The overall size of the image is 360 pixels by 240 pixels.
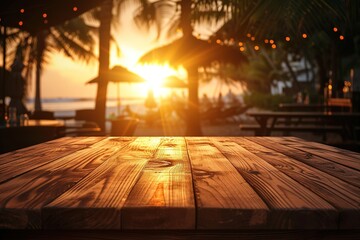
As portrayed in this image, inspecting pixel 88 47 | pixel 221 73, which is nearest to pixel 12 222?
pixel 88 47

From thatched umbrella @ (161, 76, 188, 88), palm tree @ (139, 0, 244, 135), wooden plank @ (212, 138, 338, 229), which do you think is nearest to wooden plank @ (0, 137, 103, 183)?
wooden plank @ (212, 138, 338, 229)

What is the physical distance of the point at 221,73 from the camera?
5303 centimetres

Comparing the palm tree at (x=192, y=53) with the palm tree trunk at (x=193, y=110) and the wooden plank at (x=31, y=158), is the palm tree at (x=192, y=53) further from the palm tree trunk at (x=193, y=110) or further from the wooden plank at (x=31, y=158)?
the wooden plank at (x=31, y=158)

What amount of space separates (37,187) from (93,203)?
0.96 feet

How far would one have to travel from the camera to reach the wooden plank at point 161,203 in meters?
1.06

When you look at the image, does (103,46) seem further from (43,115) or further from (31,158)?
(31,158)

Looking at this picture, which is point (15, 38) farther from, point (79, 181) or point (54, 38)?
point (79, 181)

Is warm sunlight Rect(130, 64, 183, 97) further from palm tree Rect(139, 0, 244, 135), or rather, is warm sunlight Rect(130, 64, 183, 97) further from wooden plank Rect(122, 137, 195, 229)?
wooden plank Rect(122, 137, 195, 229)

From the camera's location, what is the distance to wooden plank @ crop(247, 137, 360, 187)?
1.54 metres

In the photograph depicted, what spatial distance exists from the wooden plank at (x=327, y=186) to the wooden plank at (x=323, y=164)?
4 centimetres

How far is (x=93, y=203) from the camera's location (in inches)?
43.6

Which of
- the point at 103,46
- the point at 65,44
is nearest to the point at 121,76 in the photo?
the point at 103,46

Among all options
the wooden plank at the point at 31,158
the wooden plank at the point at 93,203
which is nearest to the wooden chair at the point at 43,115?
the wooden plank at the point at 31,158

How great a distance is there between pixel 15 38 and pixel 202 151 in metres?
26.6
